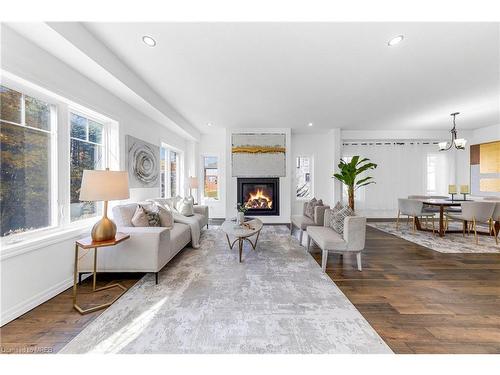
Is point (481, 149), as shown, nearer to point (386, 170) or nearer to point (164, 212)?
point (386, 170)

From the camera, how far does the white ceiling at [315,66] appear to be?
2.02 metres

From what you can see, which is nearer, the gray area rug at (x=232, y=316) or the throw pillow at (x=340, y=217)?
the gray area rug at (x=232, y=316)

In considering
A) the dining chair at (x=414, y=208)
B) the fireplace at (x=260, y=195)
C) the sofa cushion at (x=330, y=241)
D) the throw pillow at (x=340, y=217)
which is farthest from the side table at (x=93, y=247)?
the dining chair at (x=414, y=208)

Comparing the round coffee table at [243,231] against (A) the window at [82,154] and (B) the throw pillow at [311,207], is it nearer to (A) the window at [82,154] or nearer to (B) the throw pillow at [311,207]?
(B) the throw pillow at [311,207]

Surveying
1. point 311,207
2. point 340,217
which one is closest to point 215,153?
point 311,207

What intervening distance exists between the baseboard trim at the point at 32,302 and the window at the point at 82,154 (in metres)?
0.79

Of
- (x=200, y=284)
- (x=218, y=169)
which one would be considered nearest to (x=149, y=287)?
(x=200, y=284)

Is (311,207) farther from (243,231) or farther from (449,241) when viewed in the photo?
(449,241)

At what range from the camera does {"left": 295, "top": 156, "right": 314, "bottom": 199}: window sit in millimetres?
6590

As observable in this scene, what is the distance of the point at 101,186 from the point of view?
192cm

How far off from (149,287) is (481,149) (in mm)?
8951
